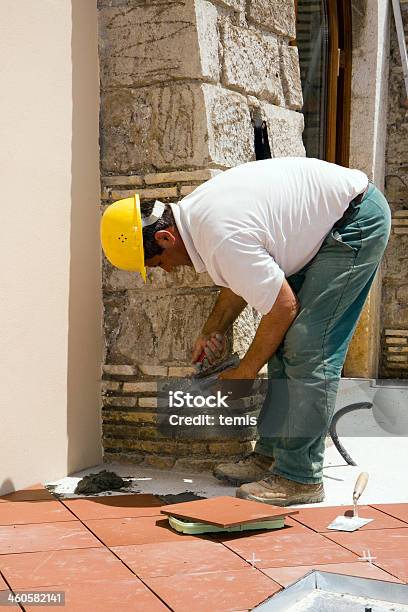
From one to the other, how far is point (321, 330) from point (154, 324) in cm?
90

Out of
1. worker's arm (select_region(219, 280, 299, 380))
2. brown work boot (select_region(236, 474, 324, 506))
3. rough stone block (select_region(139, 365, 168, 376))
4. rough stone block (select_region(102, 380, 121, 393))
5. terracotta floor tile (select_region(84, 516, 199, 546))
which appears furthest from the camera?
rough stone block (select_region(102, 380, 121, 393))

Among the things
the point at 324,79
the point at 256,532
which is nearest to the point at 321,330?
the point at 256,532

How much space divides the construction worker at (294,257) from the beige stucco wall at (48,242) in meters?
0.38

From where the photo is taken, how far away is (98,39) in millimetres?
4203

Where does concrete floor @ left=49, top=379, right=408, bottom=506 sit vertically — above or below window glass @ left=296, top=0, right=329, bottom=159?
below

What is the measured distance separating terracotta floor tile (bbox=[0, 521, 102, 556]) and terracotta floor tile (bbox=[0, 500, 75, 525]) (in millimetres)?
61

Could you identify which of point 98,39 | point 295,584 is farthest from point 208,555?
→ point 98,39

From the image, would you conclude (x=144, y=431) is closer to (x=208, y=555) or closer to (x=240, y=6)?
(x=208, y=555)

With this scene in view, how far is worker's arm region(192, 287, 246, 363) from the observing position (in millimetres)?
3914

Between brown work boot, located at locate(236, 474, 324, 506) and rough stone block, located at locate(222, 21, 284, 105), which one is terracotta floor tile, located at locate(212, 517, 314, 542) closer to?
brown work boot, located at locate(236, 474, 324, 506)

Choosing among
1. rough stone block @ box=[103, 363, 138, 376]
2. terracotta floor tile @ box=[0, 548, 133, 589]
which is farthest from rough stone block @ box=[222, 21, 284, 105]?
terracotta floor tile @ box=[0, 548, 133, 589]

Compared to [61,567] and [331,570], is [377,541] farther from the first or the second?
[61,567]

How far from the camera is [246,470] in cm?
387

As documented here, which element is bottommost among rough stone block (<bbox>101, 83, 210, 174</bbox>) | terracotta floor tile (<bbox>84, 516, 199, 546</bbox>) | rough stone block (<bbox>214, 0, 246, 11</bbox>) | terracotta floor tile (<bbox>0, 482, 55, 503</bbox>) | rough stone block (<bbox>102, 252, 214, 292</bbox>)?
terracotta floor tile (<bbox>84, 516, 199, 546</bbox>)
